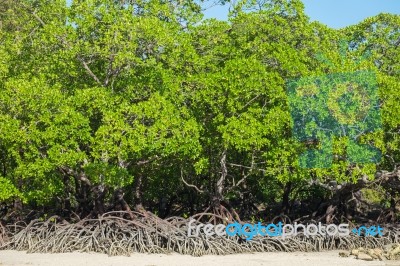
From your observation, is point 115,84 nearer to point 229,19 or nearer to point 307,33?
point 229,19

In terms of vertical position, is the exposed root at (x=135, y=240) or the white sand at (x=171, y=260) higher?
the exposed root at (x=135, y=240)

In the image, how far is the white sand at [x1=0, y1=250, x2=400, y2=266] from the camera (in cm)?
1250

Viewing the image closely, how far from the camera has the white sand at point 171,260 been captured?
12500 millimetres

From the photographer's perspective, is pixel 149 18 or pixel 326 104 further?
pixel 149 18

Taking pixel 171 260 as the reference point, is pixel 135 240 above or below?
above

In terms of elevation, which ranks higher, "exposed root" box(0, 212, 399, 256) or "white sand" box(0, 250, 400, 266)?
"exposed root" box(0, 212, 399, 256)

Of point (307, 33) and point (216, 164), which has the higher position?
point (307, 33)

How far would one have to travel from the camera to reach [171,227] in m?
14.1

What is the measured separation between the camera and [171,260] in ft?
42.3

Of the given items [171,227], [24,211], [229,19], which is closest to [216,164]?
[171,227]

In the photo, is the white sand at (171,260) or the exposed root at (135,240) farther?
the exposed root at (135,240)

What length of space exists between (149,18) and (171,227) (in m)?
4.70

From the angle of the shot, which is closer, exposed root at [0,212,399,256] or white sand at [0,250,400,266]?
white sand at [0,250,400,266]

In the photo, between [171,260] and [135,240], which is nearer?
[171,260]
